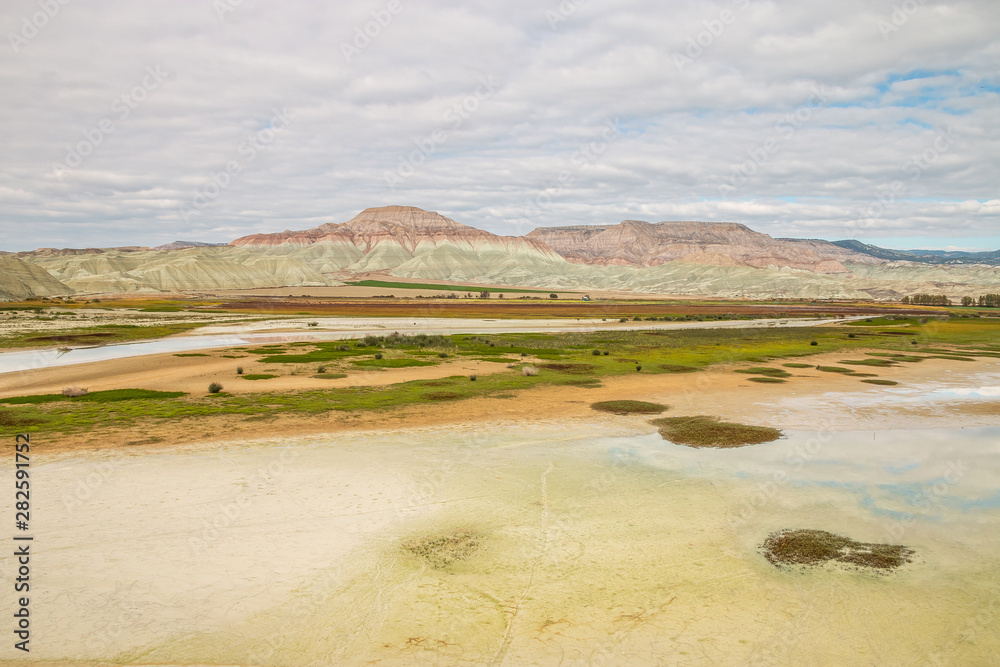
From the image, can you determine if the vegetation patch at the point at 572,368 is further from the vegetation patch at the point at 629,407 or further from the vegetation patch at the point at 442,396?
the vegetation patch at the point at 442,396

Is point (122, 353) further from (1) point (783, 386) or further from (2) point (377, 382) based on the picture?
(1) point (783, 386)

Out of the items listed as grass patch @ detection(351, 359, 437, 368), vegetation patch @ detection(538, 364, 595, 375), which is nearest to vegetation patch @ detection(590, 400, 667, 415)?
vegetation patch @ detection(538, 364, 595, 375)

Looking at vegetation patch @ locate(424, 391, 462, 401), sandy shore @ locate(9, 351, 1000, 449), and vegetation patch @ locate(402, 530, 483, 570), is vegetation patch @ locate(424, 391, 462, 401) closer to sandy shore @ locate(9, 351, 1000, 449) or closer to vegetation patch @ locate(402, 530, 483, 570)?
sandy shore @ locate(9, 351, 1000, 449)

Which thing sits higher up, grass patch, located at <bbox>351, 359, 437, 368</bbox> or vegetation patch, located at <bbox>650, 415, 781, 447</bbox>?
grass patch, located at <bbox>351, 359, 437, 368</bbox>

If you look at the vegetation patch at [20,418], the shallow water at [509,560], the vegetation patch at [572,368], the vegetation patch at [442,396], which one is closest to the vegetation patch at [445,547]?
the shallow water at [509,560]

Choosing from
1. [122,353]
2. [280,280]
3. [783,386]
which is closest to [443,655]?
[783,386]
